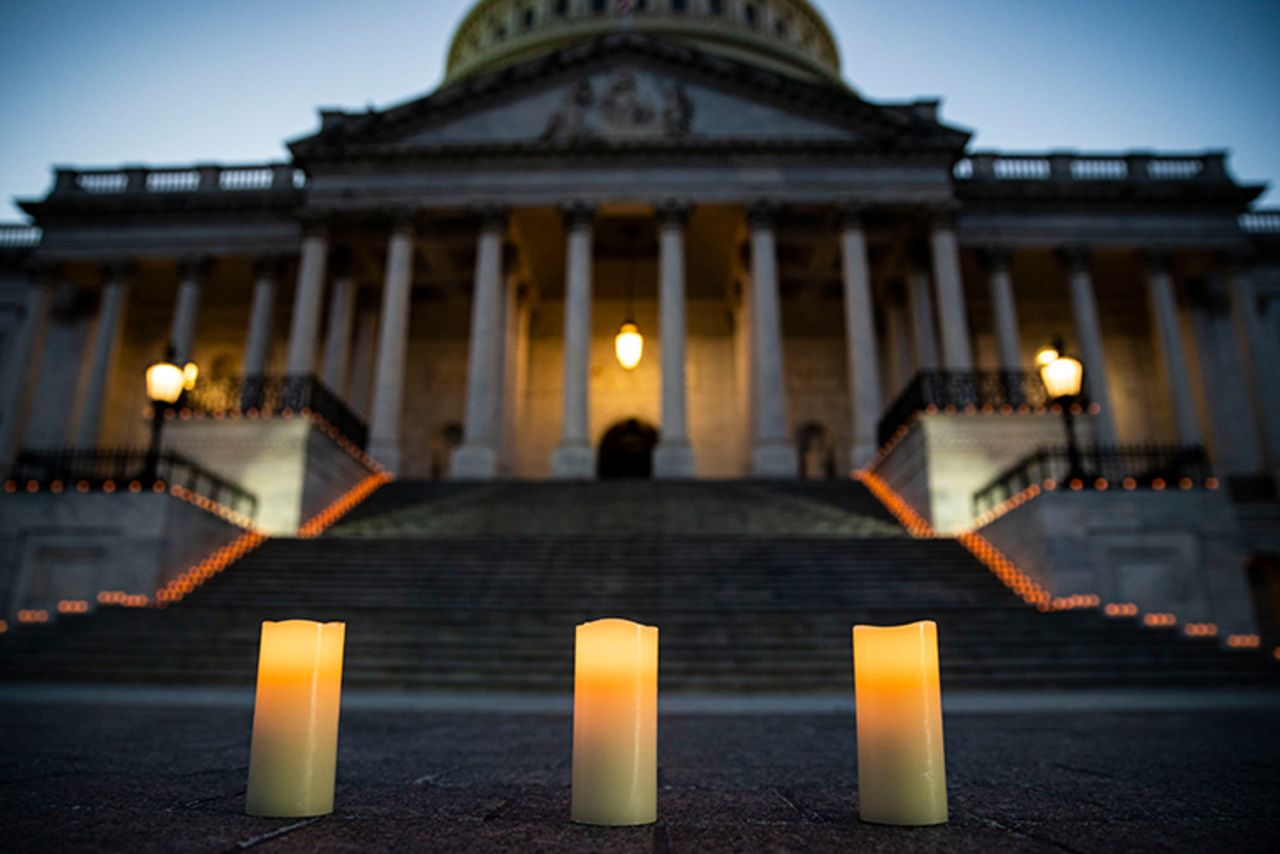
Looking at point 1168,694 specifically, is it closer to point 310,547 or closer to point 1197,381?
point 310,547

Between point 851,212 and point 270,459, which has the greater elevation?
point 851,212

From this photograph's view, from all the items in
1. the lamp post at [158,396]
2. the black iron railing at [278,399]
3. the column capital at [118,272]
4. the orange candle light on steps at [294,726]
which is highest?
the column capital at [118,272]

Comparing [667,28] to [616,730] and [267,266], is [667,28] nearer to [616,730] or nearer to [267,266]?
[267,266]

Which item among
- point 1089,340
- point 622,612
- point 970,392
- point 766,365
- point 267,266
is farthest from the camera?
point 267,266

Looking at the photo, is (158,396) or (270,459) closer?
(158,396)

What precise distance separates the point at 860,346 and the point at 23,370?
31937 mm

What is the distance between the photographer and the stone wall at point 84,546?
16.1m

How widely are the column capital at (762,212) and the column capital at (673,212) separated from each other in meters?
2.24

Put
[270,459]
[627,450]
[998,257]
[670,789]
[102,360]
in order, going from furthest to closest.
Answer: [627,450] < [998,257] < [102,360] < [270,459] < [670,789]

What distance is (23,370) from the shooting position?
3278 cm

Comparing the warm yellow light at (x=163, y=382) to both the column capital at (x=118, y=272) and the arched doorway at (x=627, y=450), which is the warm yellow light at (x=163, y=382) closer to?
the column capital at (x=118, y=272)

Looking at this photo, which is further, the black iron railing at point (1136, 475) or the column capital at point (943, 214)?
the column capital at point (943, 214)

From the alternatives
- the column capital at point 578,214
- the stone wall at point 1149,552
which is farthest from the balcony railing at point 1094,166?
the stone wall at point 1149,552

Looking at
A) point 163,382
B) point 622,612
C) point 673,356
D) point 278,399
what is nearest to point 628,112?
point 673,356
